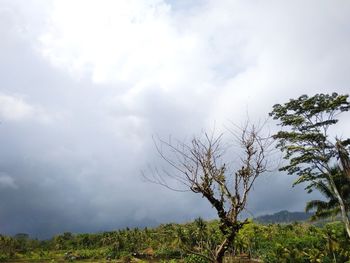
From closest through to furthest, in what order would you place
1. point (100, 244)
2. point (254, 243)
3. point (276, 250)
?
point (276, 250)
point (254, 243)
point (100, 244)

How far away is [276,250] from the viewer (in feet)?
169

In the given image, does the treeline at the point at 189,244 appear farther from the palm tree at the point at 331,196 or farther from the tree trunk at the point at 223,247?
the tree trunk at the point at 223,247

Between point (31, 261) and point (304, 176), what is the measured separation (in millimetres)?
59059

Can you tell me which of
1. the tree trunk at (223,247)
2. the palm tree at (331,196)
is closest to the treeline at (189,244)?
the palm tree at (331,196)

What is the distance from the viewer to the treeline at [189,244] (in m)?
48.6

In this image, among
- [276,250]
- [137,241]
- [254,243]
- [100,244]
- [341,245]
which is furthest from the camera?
[100,244]

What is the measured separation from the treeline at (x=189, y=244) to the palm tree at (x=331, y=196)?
9.87m

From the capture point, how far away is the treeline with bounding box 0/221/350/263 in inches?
1912

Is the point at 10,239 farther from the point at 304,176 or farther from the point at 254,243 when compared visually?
the point at 304,176

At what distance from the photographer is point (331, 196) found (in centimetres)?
3528

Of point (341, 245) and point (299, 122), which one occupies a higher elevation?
point (299, 122)

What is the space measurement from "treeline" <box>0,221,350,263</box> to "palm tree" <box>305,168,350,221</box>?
9.87m

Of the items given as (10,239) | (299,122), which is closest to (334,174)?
(299,122)

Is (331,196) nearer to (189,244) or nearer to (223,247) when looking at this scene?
(223,247)
